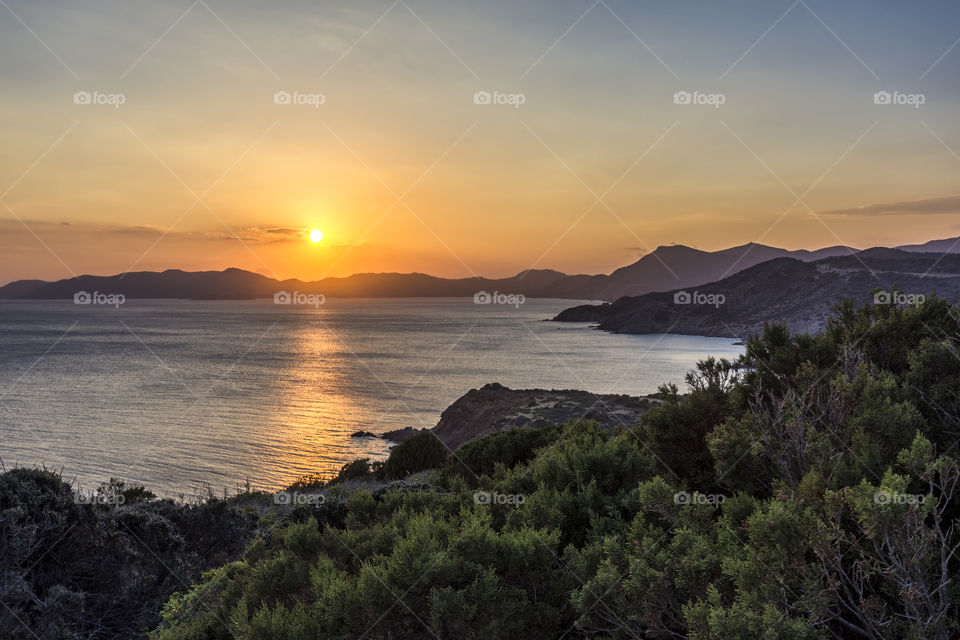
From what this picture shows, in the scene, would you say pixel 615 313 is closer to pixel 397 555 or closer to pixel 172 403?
pixel 172 403

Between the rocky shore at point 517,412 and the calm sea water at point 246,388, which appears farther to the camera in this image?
the rocky shore at point 517,412

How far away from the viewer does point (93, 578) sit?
8508 millimetres

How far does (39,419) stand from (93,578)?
1634 inches

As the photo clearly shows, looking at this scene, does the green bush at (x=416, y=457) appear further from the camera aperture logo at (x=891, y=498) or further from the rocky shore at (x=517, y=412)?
the camera aperture logo at (x=891, y=498)

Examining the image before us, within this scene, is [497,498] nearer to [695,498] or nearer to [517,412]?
[695,498]

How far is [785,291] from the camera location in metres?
125

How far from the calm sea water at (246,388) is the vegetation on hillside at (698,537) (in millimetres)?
13989

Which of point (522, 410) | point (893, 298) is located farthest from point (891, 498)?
point (522, 410)

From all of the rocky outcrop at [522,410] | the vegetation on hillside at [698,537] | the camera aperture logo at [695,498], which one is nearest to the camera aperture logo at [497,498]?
the vegetation on hillside at [698,537]

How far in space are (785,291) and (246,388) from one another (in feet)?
379

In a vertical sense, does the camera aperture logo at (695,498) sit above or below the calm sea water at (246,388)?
above

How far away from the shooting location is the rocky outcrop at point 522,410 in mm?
31550

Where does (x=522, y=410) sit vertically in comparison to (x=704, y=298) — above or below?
below

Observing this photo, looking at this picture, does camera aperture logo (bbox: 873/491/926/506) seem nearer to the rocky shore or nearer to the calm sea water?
the calm sea water
